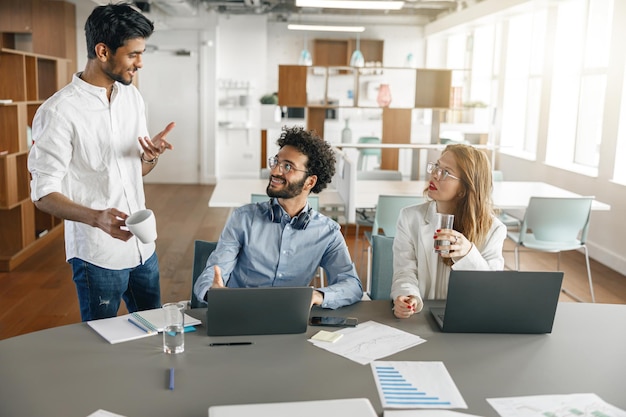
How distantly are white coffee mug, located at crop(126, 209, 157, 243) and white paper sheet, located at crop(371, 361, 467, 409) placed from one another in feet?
2.48

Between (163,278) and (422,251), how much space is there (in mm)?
3206

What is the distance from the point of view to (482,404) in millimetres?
1494

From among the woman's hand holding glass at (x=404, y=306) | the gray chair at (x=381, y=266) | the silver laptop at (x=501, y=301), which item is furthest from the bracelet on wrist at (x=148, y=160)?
the silver laptop at (x=501, y=301)

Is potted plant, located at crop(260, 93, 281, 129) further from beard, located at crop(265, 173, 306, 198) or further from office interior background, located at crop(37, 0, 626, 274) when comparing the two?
beard, located at crop(265, 173, 306, 198)

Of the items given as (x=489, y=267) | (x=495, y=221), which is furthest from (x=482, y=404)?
(x=495, y=221)

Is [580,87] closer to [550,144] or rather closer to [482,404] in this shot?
[550,144]

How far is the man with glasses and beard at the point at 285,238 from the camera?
7.59 feet

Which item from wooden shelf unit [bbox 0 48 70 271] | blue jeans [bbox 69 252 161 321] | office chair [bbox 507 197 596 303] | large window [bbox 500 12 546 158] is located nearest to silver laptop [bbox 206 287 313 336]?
blue jeans [bbox 69 252 161 321]

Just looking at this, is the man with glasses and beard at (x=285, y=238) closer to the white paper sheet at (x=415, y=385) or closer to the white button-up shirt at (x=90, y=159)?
the white button-up shirt at (x=90, y=159)

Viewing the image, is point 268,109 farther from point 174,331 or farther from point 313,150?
point 174,331

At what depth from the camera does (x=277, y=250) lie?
233 centimetres

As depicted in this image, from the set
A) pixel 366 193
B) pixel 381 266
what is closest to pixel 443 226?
pixel 381 266

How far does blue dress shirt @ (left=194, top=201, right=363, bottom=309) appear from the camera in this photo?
2.31 m

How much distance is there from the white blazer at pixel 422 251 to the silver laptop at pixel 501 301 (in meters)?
0.36
